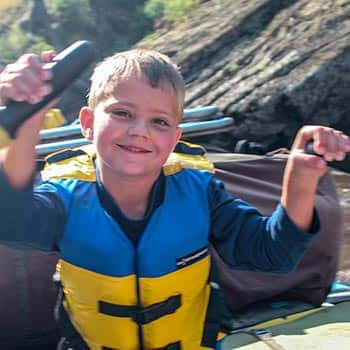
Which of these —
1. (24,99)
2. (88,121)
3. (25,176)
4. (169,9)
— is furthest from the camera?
(169,9)

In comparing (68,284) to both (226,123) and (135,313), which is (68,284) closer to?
(135,313)

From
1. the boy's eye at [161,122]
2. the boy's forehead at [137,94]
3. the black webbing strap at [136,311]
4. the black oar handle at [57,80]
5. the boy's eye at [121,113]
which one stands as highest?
the black oar handle at [57,80]

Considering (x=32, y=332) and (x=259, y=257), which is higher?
(x=259, y=257)

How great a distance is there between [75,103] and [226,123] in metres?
12.9

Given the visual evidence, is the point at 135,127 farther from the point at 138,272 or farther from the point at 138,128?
the point at 138,272

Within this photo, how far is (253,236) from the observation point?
5.63 feet

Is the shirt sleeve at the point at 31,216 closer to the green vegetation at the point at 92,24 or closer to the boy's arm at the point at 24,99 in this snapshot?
the boy's arm at the point at 24,99

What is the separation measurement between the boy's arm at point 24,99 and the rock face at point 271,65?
31.9ft

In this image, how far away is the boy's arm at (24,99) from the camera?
4.30 feet

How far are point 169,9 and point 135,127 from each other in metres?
18.2

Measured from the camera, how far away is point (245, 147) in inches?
137

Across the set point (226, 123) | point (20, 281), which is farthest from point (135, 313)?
point (226, 123)

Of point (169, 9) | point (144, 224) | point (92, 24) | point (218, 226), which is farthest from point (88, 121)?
point (92, 24)

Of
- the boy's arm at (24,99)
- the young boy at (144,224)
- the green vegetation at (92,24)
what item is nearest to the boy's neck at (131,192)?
the young boy at (144,224)
